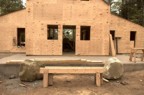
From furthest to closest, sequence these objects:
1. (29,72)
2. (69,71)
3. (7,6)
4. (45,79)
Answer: (7,6)
(29,72)
(69,71)
(45,79)

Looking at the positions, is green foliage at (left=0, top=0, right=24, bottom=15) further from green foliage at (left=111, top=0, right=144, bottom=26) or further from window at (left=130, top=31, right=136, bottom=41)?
window at (left=130, top=31, right=136, bottom=41)

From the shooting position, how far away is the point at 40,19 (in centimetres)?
1572

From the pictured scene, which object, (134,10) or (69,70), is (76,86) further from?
(134,10)

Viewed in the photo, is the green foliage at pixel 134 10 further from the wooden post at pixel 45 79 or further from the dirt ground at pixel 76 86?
the wooden post at pixel 45 79

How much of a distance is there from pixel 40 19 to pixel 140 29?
33.7 feet

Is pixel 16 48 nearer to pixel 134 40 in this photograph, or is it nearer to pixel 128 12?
pixel 134 40

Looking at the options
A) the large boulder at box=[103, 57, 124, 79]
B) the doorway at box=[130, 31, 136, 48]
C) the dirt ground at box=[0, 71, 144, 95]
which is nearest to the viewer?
the dirt ground at box=[0, 71, 144, 95]

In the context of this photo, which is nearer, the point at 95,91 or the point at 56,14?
the point at 95,91

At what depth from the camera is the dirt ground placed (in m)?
8.47

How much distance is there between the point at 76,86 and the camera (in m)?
9.10

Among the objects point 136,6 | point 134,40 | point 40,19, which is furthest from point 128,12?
point 40,19

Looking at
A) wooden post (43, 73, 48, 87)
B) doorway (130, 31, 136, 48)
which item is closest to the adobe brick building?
doorway (130, 31, 136, 48)

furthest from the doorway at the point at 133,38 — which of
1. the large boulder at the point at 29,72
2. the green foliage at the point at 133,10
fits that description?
the large boulder at the point at 29,72

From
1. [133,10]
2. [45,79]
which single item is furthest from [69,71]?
[133,10]
